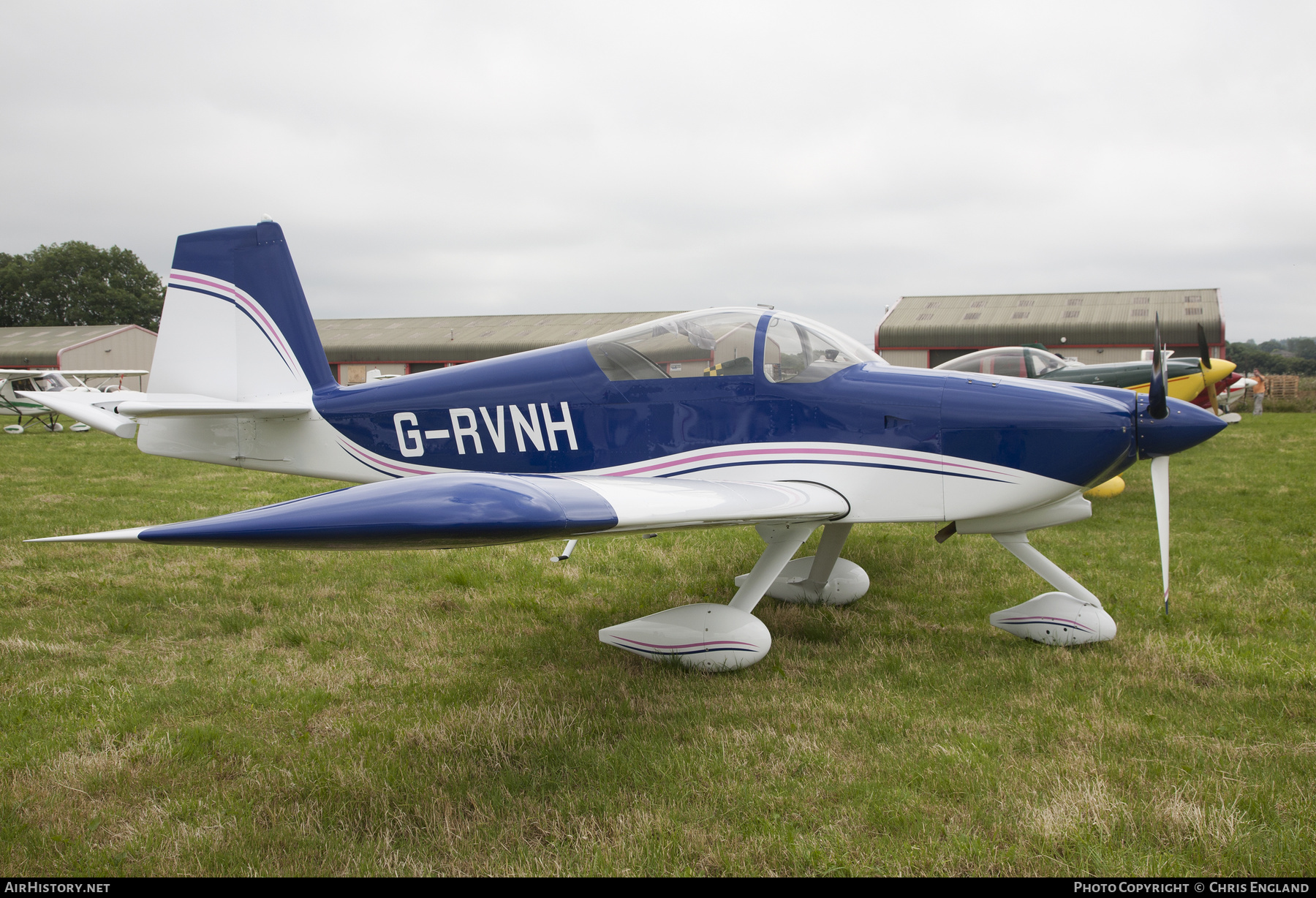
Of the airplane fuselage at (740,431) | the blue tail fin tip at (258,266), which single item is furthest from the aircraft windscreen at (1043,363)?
the blue tail fin tip at (258,266)

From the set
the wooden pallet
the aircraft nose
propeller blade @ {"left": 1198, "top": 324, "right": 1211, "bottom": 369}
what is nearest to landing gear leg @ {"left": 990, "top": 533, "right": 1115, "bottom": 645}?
the aircraft nose

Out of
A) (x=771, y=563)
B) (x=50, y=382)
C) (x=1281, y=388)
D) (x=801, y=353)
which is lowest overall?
(x=771, y=563)

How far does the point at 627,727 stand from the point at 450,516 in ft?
4.59

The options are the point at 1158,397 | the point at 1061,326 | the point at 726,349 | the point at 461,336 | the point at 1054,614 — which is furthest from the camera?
the point at 461,336

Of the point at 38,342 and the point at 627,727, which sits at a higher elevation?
the point at 38,342

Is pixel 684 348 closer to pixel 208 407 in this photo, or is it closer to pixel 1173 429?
pixel 1173 429

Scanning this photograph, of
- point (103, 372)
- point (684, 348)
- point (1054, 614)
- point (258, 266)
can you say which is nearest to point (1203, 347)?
point (1054, 614)

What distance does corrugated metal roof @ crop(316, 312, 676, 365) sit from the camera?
138 ft

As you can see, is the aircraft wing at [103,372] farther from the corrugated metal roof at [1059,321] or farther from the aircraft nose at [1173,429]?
the corrugated metal roof at [1059,321]

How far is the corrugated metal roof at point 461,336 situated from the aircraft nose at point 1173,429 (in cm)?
3660

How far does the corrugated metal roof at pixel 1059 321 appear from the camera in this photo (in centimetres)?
3531

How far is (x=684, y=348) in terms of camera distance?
15.7 ft
